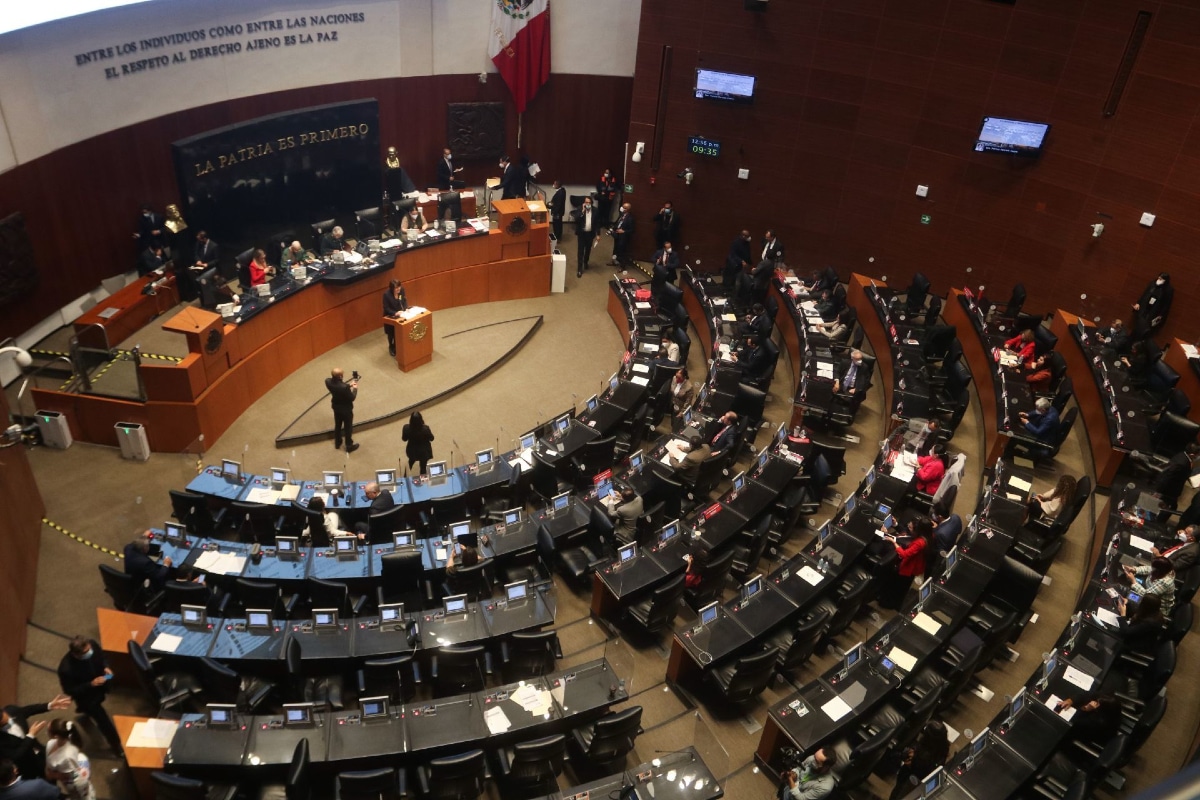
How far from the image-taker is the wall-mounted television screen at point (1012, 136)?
15484mm

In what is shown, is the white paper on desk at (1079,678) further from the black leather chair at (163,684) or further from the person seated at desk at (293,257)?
the person seated at desk at (293,257)

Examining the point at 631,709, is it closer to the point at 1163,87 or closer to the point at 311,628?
the point at 311,628

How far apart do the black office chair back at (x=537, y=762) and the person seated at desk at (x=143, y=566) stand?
14.1 feet

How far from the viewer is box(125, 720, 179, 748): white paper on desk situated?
758 centimetres

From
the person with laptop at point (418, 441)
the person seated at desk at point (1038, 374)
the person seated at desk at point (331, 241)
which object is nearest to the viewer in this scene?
the person with laptop at point (418, 441)

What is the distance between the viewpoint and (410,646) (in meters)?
8.80

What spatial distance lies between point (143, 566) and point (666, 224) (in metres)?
13.0

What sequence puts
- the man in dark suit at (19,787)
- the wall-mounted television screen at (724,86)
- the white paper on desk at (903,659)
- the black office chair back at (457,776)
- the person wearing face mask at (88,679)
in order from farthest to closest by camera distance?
1. the wall-mounted television screen at (724,86)
2. the white paper on desk at (903,659)
3. the person wearing face mask at (88,679)
4. the black office chair back at (457,776)
5. the man in dark suit at (19,787)

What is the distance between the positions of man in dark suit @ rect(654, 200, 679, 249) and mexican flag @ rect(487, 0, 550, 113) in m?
4.28

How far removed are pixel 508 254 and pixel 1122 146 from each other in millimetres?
11223

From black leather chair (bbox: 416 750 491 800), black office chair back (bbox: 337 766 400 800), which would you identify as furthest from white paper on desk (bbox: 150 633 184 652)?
black leather chair (bbox: 416 750 491 800)

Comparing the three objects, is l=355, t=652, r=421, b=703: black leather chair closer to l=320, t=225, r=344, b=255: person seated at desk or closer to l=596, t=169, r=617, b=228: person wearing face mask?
l=320, t=225, r=344, b=255: person seated at desk

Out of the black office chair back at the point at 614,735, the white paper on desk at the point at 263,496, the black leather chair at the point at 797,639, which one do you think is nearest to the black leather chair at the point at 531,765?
the black office chair back at the point at 614,735

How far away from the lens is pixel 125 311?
13234 mm
